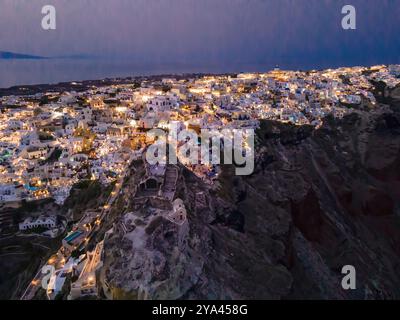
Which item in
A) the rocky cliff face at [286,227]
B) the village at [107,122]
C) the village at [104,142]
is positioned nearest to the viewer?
the rocky cliff face at [286,227]

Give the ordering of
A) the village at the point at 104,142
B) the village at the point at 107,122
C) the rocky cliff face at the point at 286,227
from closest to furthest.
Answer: the rocky cliff face at the point at 286,227, the village at the point at 104,142, the village at the point at 107,122

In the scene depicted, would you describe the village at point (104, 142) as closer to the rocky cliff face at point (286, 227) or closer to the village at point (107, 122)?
the village at point (107, 122)

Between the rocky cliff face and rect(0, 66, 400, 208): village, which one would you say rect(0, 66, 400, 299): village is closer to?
rect(0, 66, 400, 208): village

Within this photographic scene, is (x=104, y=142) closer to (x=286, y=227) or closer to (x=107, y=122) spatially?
(x=107, y=122)

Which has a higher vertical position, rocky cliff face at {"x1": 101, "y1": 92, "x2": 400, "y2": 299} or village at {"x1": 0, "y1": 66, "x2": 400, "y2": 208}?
village at {"x1": 0, "y1": 66, "x2": 400, "y2": 208}

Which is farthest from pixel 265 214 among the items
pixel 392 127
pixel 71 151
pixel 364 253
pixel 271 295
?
pixel 392 127

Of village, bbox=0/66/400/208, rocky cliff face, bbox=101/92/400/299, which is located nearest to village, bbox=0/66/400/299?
village, bbox=0/66/400/208

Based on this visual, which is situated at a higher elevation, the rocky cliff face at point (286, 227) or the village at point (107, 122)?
the village at point (107, 122)

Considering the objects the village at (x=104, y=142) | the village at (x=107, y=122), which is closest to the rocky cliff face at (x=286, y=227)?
the village at (x=104, y=142)
